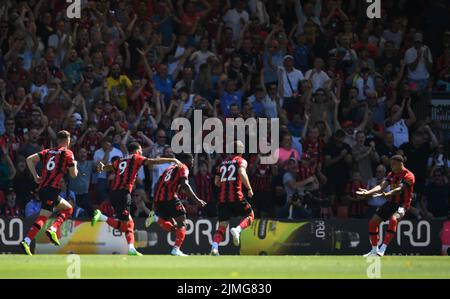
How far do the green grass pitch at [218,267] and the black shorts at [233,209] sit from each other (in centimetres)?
140

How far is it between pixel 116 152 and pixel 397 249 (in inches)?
261

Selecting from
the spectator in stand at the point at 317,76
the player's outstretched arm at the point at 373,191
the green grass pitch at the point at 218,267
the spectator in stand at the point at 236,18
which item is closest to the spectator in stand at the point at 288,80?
the spectator in stand at the point at 317,76

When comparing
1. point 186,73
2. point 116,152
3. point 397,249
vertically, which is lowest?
point 397,249

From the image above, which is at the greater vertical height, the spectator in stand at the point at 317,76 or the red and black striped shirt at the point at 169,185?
the spectator in stand at the point at 317,76

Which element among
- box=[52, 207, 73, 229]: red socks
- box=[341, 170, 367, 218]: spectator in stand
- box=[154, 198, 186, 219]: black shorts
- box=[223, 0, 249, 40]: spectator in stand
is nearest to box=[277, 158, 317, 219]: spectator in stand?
box=[341, 170, 367, 218]: spectator in stand

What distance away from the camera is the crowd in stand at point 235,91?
85.8 feet

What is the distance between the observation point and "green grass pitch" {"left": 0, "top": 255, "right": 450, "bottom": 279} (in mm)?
17609

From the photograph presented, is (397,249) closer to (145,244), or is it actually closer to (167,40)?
(145,244)

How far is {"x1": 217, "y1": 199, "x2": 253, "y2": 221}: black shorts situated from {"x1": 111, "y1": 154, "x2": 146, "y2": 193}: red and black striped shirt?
75.0 inches

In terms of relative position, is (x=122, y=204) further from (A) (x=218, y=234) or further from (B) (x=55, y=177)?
(A) (x=218, y=234)

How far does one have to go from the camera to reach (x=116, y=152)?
26078 mm

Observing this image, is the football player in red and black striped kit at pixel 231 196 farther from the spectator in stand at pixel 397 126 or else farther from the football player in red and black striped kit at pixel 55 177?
the spectator in stand at pixel 397 126

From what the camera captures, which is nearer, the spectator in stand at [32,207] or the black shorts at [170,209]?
the black shorts at [170,209]

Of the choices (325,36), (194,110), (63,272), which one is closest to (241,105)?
(194,110)
